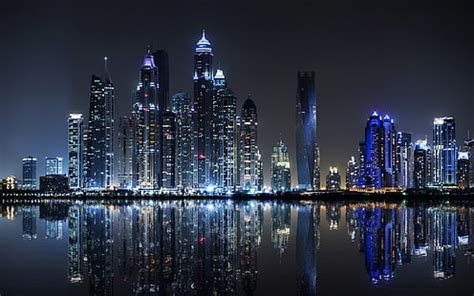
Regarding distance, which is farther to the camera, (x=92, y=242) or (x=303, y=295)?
(x=92, y=242)

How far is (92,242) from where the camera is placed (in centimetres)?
3334

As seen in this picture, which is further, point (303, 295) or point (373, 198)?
point (373, 198)

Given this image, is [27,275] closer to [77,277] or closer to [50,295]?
[77,277]

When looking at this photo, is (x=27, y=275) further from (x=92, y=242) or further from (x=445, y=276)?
(x=445, y=276)

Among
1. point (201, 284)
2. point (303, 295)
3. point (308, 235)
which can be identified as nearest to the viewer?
point (303, 295)

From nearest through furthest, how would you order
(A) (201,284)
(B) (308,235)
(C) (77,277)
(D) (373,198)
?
(A) (201,284), (C) (77,277), (B) (308,235), (D) (373,198)

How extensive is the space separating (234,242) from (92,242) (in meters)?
7.78

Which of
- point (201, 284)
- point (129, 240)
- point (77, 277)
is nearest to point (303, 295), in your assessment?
point (201, 284)

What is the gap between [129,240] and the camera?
112 feet

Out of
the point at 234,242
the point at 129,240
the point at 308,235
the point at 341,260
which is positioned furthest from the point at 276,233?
the point at 341,260

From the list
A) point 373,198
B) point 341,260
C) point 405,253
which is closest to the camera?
point 341,260

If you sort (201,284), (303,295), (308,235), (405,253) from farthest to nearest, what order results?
1. (308,235)
2. (405,253)
3. (201,284)
4. (303,295)

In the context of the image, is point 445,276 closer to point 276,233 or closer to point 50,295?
point 50,295

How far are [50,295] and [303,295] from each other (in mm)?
7618
